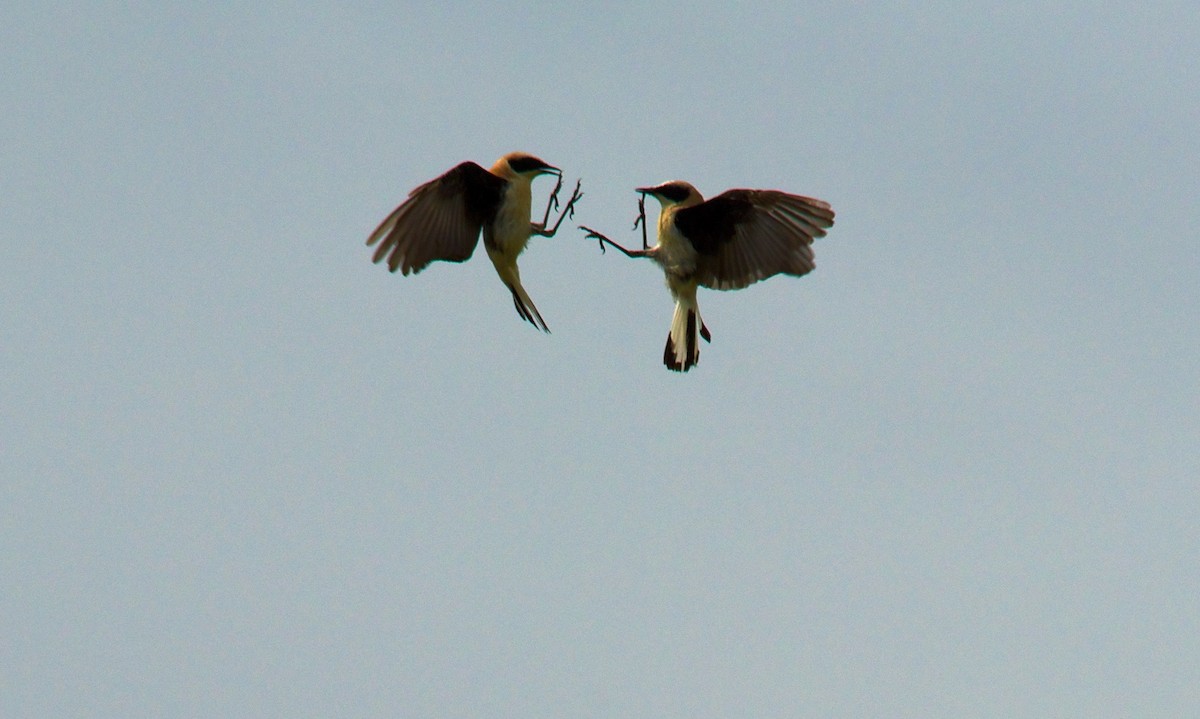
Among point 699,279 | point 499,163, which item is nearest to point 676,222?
point 699,279

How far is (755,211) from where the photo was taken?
16922mm

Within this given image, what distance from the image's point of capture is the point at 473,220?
1686 centimetres

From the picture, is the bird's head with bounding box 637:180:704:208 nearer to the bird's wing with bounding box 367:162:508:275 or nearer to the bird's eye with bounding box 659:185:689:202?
the bird's eye with bounding box 659:185:689:202

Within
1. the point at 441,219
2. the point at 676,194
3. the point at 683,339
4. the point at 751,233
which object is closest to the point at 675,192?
the point at 676,194

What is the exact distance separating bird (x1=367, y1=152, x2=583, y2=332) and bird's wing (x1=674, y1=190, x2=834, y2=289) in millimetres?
1249

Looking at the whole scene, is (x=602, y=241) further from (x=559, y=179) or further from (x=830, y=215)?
(x=830, y=215)

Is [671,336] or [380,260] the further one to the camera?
[671,336]

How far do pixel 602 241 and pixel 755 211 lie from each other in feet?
4.82

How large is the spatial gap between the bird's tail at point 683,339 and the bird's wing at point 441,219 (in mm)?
2207

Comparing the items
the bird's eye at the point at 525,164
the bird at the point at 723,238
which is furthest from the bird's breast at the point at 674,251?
the bird's eye at the point at 525,164

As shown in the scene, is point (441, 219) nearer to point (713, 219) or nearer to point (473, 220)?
point (473, 220)

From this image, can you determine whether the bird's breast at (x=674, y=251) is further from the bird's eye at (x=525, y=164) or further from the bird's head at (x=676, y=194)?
the bird's eye at (x=525, y=164)

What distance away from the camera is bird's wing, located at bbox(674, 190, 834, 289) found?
55.0 ft

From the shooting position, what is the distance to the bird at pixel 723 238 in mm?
16781
